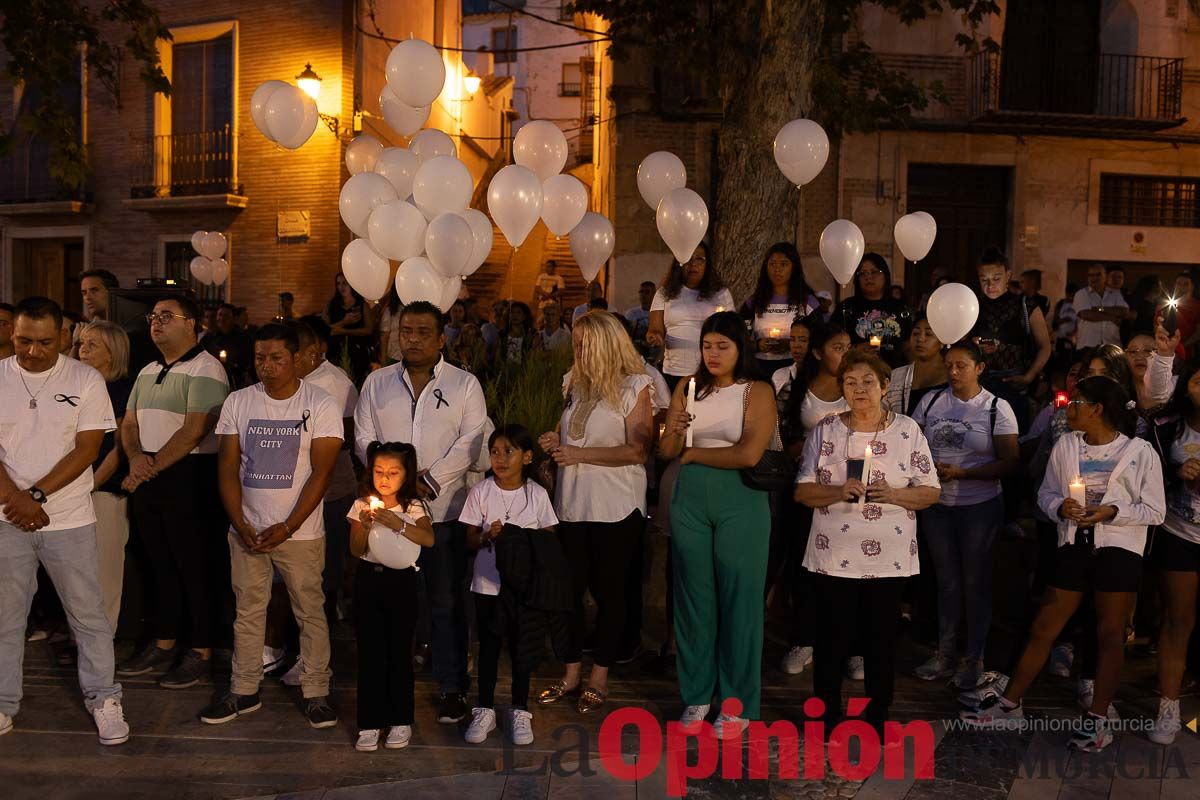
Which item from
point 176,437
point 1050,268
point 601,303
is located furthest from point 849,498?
point 1050,268

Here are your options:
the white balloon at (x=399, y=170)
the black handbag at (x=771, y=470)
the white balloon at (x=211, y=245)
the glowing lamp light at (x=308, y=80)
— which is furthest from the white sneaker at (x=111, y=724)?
the glowing lamp light at (x=308, y=80)

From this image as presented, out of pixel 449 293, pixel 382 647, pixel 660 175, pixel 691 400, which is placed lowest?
pixel 382 647

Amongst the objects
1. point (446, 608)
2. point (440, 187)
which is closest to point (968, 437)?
point (446, 608)

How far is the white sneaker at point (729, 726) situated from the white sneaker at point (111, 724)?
2691 millimetres

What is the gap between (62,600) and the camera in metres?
4.77

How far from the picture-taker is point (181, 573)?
559cm

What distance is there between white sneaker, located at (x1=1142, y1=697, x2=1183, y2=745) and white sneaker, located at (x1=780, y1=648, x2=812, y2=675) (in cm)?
173

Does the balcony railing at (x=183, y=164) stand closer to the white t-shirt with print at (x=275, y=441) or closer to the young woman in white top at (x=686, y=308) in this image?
the young woman in white top at (x=686, y=308)

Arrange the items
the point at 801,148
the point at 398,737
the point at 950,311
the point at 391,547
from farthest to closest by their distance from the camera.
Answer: the point at 801,148, the point at 950,311, the point at 398,737, the point at 391,547

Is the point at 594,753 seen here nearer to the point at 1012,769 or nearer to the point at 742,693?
the point at 742,693

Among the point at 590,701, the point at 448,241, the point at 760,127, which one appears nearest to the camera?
the point at 590,701

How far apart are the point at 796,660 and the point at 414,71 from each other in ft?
18.5

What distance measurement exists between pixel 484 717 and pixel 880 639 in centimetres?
184

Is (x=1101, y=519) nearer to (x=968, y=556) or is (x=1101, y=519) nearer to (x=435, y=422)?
(x=968, y=556)
